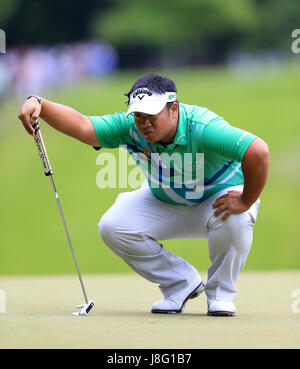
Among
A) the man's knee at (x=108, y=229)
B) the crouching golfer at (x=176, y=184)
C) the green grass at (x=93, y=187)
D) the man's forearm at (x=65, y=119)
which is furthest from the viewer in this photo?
the green grass at (x=93, y=187)

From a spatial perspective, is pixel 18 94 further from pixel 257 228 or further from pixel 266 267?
pixel 266 267

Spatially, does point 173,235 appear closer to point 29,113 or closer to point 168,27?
point 29,113

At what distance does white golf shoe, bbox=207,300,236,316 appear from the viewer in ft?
14.3

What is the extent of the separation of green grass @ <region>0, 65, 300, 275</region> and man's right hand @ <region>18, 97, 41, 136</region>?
719 cm

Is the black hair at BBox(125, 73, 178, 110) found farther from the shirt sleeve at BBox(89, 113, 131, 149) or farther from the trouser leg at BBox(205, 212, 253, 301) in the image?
the trouser leg at BBox(205, 212, 253, 301)

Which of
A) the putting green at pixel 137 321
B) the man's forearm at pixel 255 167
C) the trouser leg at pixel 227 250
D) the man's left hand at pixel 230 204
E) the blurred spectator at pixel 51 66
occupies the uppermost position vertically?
the blurred spectator at pixel 51 66

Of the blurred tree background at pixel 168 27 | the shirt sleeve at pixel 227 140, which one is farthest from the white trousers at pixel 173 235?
the blurred tree background at pixel 168 27

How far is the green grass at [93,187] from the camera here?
12.5 m

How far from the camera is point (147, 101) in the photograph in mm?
4223

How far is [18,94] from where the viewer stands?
68.8ft

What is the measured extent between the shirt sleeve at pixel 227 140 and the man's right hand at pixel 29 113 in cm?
86

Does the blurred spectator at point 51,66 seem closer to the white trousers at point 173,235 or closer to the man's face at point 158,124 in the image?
the white trousers at point 173,235

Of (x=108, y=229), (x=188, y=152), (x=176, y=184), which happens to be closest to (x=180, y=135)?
(x=188, y=152)

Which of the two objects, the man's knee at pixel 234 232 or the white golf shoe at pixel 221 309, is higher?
the man's knee at pixel 234 232
